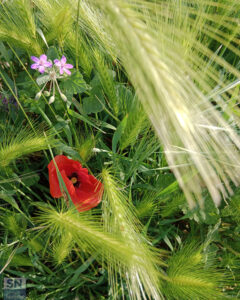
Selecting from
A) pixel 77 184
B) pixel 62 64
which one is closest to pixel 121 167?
pixel 77 184

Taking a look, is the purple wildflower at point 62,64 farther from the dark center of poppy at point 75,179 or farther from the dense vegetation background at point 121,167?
the dark center of poppy at point 75,179

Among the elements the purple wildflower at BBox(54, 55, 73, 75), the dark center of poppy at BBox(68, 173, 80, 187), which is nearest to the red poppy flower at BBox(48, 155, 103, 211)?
the dark center of poppy at BBox(68, 173, 80, 187)

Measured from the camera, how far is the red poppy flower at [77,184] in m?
0.85

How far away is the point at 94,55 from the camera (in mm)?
894

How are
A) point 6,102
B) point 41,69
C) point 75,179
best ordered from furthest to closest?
point 6,102 → point 75,179 → point 41,69

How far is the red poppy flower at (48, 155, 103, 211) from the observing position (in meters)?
0.85

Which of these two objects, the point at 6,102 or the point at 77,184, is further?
the point at 6,102

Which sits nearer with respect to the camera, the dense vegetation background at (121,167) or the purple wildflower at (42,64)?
the dense vegetation background at (121,167)

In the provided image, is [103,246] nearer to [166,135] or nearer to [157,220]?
[166,135]

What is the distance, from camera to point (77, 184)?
98 centimetres

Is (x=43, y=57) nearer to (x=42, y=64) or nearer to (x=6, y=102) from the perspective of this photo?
(x=42, y=64)

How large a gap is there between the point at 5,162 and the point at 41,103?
238mm

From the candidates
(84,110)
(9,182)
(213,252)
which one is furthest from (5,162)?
(213,252)

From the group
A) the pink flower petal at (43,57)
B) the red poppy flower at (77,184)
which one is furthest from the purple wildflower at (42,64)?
the red poppy flower at (77,184)
